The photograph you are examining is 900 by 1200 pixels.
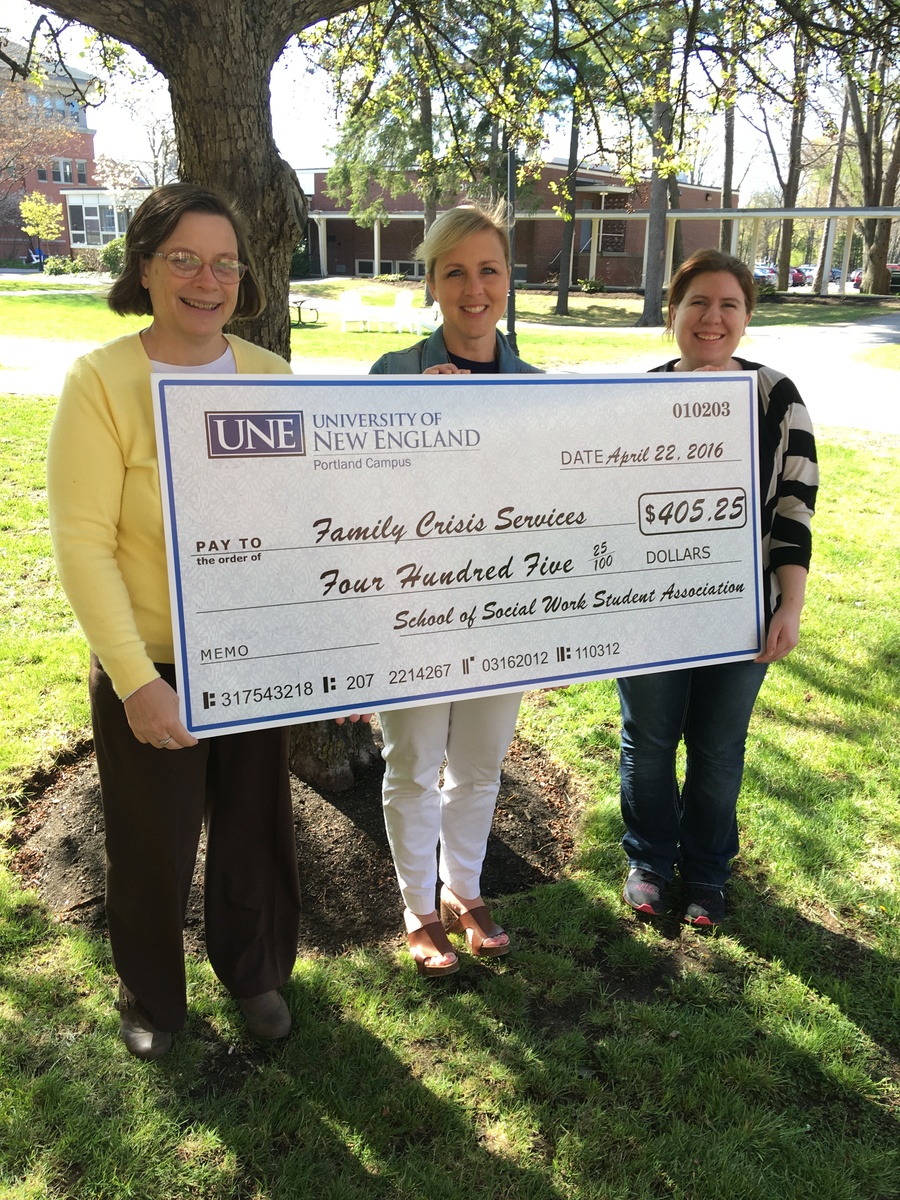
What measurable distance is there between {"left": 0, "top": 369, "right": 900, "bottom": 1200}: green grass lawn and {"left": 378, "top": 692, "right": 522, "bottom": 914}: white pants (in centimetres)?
34

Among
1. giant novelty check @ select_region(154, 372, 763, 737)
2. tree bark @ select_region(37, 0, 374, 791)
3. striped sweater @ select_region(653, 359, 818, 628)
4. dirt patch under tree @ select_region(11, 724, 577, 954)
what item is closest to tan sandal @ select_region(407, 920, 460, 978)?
dirt patch under tree @ select_region(11, 724, 577, 954)

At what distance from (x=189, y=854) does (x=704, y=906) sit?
1.76 m

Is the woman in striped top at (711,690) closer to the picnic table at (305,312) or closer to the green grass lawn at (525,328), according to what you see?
the green grass lawn at (525,328)

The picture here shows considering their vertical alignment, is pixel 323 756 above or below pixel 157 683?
below

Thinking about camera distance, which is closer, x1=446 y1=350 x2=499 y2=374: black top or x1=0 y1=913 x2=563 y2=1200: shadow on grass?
x1=0 y1=913 x2=563 y2=1200: shadow on grass

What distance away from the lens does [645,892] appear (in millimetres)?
3111

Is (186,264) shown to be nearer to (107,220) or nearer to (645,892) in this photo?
(645,892)

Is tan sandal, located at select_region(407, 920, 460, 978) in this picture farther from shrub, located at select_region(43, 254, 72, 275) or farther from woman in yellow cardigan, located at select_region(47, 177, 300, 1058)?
shrub, located at select_region(43, 254, 72, 275)

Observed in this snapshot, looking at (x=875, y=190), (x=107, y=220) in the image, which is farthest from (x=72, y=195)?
(x=875, y=190)

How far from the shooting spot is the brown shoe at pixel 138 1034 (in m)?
2.45

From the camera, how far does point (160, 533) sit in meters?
2.08

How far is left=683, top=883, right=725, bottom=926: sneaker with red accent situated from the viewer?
3.05 meters

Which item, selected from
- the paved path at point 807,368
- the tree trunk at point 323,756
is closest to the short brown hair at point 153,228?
the tree trunk at point 323,756

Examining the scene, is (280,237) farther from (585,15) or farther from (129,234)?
(585,15)
